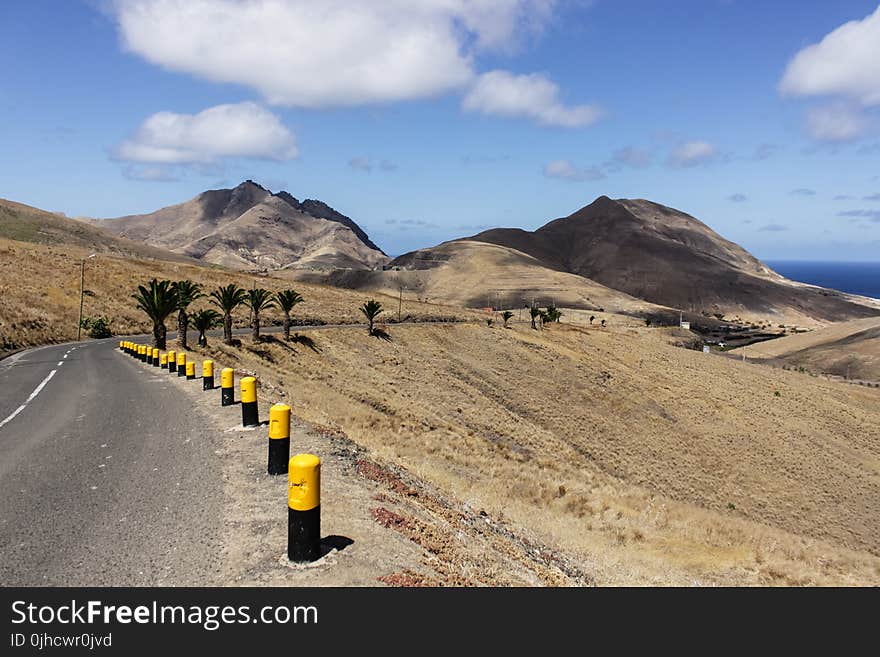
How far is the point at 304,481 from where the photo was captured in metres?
6.40

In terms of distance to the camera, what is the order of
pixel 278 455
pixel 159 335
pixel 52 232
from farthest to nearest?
pixel 52 232 < pixel 159 335 < pixel 278 455

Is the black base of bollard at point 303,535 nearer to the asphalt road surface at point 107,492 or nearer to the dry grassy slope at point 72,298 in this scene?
the asphalt road surface at point 107,492

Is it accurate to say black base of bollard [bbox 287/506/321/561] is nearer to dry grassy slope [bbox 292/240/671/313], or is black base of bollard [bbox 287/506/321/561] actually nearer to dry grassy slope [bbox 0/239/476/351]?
dry grassy slope [bbox 0/239/476/351]

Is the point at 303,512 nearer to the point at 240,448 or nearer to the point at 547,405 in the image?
the point at 240,448

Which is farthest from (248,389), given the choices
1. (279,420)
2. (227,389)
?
(279,420)

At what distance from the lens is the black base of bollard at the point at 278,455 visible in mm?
9680

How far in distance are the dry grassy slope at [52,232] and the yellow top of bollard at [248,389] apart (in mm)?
137905

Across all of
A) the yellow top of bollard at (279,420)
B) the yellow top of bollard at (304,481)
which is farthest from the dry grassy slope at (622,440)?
the yellow top of bollard at (304,481)

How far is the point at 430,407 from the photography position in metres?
35.3

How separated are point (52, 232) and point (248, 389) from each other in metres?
162

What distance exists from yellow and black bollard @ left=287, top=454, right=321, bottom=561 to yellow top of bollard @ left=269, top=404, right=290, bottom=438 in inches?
112

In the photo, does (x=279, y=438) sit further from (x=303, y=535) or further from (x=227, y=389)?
(x=227, y=389)
